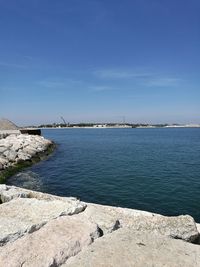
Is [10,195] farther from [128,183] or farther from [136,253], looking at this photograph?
[128,183]

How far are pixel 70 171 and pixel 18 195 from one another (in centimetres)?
1359

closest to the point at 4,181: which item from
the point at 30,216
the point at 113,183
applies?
the point at 113,183

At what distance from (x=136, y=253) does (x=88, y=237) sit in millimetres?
920

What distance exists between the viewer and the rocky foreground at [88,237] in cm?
426

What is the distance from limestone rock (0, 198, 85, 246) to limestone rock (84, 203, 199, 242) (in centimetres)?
56

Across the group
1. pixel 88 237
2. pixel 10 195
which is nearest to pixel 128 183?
pixel 10 195

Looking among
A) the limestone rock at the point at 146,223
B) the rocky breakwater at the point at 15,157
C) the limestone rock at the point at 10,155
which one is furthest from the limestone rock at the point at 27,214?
the limestone rock at the point at 10,155

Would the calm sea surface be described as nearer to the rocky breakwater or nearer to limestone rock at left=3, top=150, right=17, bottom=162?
the rocky breakwater

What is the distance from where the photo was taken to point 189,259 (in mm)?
4449

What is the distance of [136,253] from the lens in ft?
14.7

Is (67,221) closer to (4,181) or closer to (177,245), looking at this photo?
(177,245)

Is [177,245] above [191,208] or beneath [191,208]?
above

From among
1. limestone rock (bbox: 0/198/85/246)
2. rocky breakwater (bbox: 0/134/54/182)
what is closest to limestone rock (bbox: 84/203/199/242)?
limestone rock (bbox: 0/198/85/246)

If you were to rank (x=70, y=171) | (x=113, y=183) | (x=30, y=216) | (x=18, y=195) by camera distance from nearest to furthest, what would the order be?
(x=30, y=216) < (x=18, y=195) < (x=113, y=183) < (x=70, y=171)
